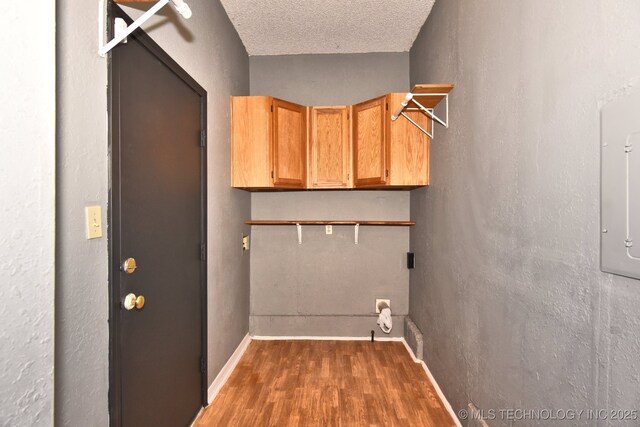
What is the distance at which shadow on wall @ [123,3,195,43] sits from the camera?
1393mm

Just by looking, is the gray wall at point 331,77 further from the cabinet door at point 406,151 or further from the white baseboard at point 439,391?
the white baseboard at point 439,391

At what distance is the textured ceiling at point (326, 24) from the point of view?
99.3 inches

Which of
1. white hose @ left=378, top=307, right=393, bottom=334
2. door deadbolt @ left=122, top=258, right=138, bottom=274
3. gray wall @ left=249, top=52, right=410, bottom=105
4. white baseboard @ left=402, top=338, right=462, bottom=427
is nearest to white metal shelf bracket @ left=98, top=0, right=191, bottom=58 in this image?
door deadbolt @ left=122, top=258, right=138, bottom=274

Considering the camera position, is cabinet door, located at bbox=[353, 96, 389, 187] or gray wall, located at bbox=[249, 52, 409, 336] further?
gray wall, located at bbox=[249, 52, 409, 336]

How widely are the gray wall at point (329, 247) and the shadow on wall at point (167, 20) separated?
1506 mm

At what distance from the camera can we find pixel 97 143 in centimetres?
118

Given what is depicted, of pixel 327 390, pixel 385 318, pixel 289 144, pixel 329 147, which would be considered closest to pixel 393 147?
pixel 329 147

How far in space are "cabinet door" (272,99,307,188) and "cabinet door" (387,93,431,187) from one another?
83cm

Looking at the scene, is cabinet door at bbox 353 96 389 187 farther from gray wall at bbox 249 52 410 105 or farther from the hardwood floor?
the hardwood floor

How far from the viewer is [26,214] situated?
2.20 feet

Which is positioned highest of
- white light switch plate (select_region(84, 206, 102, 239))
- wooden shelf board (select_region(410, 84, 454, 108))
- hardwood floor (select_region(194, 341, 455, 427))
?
wooden shelf board (select_region(410, 84, 454, 108))

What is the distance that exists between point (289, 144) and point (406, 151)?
104 centimetres

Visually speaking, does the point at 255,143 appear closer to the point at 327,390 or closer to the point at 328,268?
the point at 328,268

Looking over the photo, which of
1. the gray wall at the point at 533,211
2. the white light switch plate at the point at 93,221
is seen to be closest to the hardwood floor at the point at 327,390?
the gray wall at the point at 533,211
